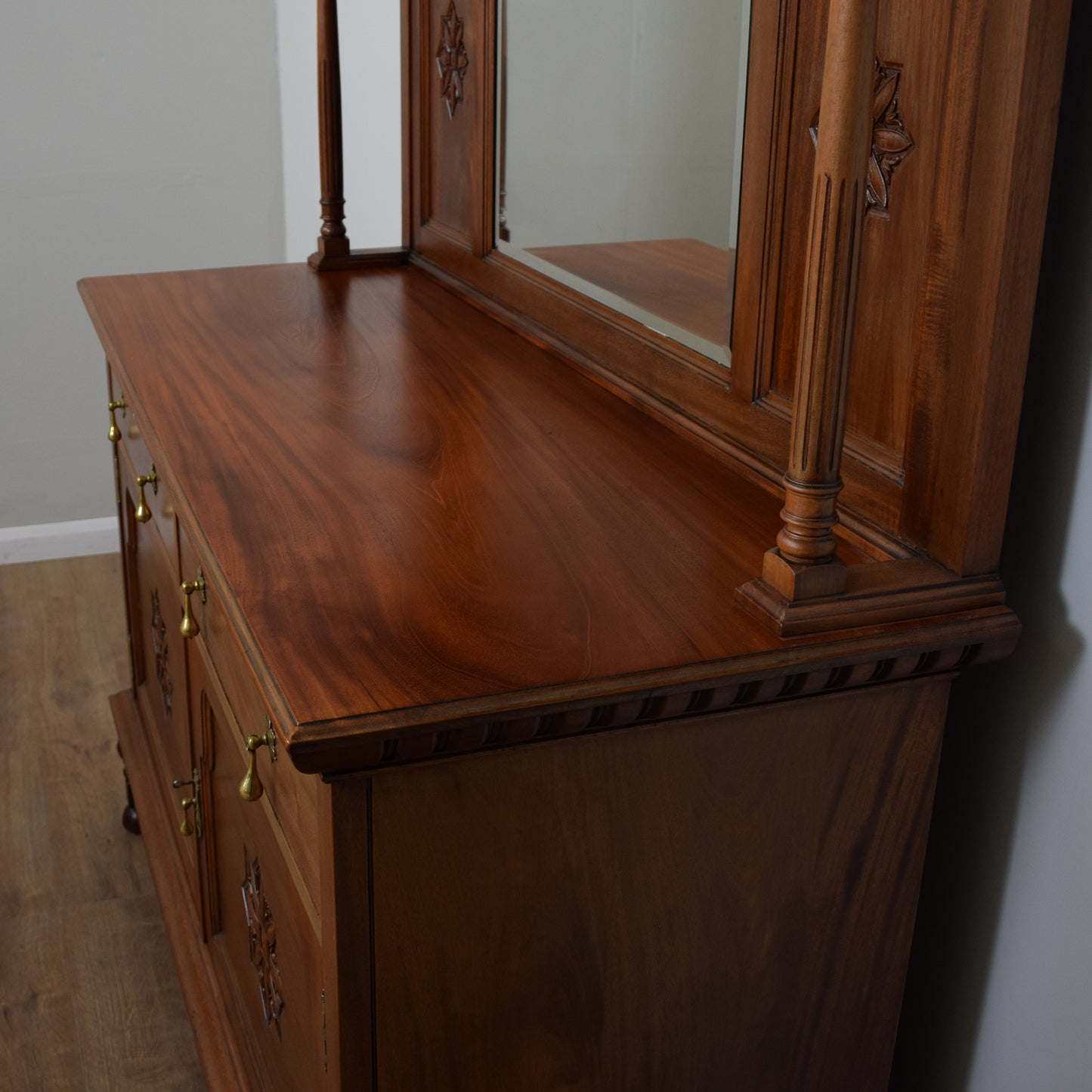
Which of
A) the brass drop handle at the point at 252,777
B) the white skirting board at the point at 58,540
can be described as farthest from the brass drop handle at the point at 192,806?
the white skirting board at the point at 58,540

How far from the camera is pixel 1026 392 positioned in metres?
1.10

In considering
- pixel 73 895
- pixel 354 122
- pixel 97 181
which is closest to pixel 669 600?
pixel 73 895

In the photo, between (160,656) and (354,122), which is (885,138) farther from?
(354,122)

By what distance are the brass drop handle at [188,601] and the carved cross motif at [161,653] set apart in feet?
1.63

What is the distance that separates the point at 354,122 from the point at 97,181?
0.78 m

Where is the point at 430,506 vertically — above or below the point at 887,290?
below

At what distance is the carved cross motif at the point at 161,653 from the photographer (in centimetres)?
195

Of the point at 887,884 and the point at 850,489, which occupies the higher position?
the point at 850,489

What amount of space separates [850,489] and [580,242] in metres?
0.66

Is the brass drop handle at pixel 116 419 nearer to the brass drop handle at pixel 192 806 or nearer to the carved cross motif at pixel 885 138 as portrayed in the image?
the brass drop handle at pixel 192 806

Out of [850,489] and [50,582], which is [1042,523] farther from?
[50,582]

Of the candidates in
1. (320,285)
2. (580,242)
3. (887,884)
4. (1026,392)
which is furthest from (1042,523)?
(320,285)

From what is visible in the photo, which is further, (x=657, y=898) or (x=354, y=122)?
(x=354, y=122)

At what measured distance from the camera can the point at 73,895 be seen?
2.29 metres
